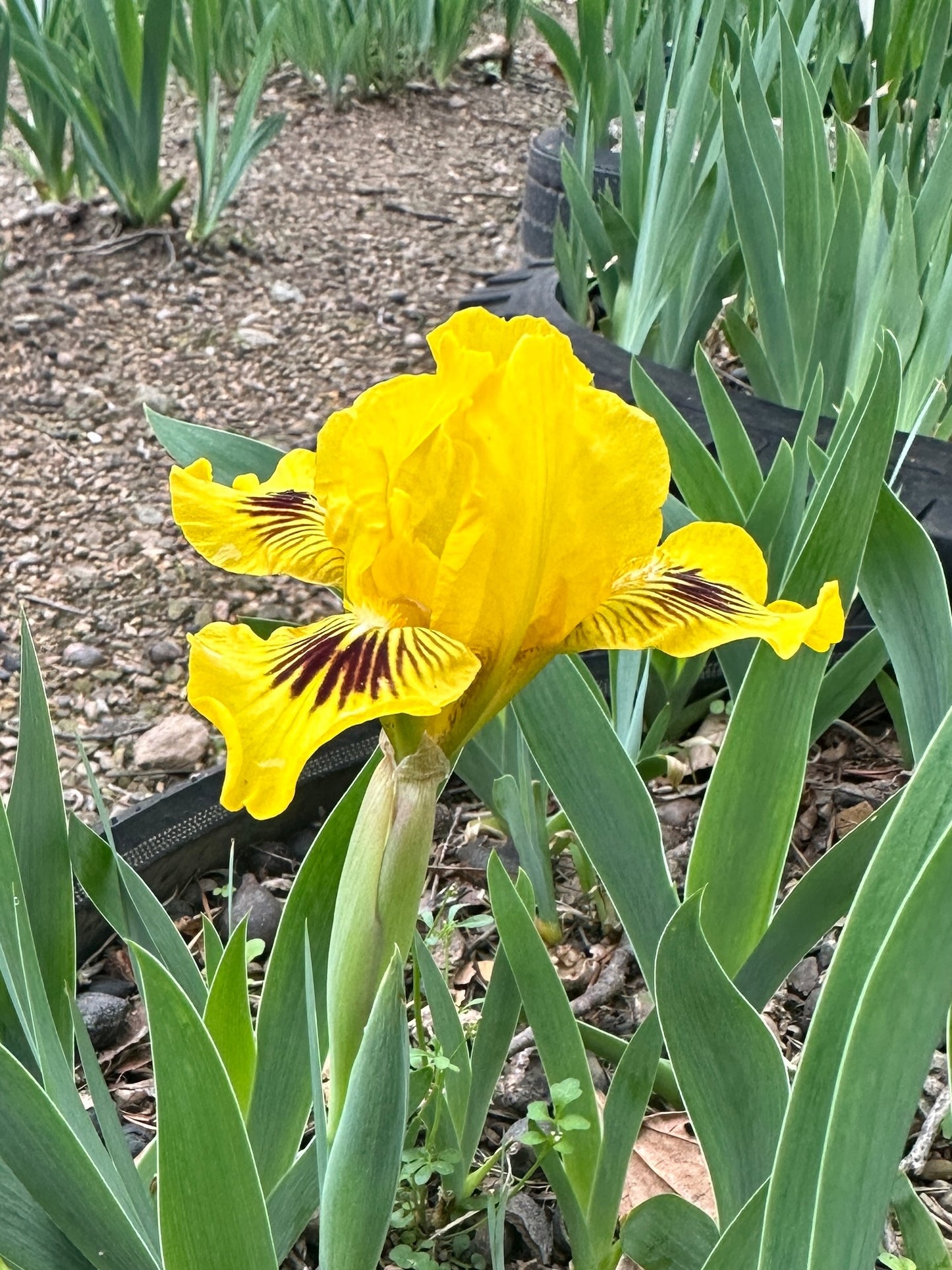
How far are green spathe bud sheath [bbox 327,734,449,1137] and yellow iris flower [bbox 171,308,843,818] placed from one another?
0.03 meters

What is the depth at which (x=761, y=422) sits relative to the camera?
1.68 metres

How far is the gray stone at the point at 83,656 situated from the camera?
1.82m

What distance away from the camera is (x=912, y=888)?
1.47 feet

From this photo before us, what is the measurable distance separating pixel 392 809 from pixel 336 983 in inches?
4.0

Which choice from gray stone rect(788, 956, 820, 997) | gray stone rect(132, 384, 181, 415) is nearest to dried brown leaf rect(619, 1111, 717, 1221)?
gray stone rect(788, 956, 820, 997)

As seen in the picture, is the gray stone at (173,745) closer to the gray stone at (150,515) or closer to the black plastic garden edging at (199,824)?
the black plastic garden edging at (199,824)

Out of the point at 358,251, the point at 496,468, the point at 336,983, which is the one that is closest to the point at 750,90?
the point at 496,468

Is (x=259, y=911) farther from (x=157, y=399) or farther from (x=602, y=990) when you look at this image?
(x=157, y=399)

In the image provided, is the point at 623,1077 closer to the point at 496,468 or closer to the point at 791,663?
the point at 791,663

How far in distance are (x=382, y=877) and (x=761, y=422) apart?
4.14 ft

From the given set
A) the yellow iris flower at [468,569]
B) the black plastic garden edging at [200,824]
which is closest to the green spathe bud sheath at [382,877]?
the yellow iris flower at [468,569]

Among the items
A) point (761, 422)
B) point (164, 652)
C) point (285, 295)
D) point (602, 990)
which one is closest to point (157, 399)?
point (285, 295)

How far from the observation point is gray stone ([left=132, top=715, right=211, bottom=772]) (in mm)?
1640

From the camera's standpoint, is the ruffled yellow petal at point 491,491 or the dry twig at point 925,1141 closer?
the ruffled yellow petal at point 491,491
